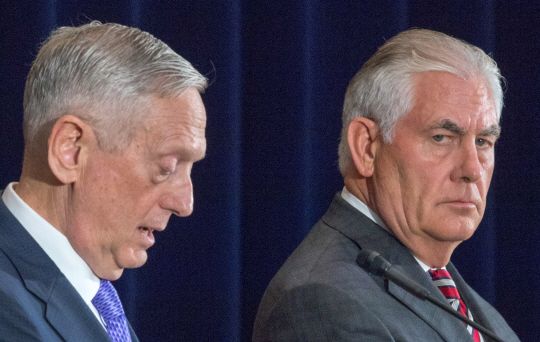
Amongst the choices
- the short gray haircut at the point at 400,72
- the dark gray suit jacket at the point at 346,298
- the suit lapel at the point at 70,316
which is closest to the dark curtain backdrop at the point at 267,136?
the short gray haircut at the point at 400,72

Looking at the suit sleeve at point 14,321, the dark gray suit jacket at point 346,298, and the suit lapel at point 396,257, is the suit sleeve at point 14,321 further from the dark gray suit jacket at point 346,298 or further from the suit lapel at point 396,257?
the suit lapel at point 396,257

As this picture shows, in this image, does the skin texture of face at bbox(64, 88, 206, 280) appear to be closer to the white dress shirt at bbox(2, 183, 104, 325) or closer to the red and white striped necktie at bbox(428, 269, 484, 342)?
the white dress shirt at bbox(2, 183, 104, 325)

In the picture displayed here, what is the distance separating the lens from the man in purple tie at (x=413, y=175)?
4.52ft

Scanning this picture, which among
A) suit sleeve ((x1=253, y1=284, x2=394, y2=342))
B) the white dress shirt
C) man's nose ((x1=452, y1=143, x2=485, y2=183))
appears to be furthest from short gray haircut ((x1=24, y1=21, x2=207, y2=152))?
man's nose ((x1=452, y1=143, x2=485, y2=183))

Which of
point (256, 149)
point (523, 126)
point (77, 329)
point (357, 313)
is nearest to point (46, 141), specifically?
point (77, 329)

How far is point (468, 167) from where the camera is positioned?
148 centimetres

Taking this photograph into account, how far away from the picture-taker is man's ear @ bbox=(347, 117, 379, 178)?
1530 mm

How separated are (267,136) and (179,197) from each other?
0.97 m

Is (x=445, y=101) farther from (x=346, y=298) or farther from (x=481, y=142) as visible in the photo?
(x=346, y=298)

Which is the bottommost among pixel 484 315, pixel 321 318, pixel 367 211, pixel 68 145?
pixel 484 315

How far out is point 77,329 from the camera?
104 cm

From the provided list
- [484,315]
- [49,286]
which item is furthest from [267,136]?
[49,286]

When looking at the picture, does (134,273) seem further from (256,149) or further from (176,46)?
(176,46)

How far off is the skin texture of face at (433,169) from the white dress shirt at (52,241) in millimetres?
698
